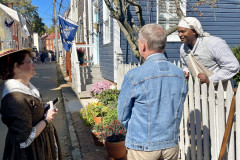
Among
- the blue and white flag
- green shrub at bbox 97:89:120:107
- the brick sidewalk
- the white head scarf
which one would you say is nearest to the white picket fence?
the white head scarf

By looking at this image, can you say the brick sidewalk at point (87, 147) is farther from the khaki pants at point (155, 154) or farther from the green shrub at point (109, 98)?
the khaki pants at point (155, 154)

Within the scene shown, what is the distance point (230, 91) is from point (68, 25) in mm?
9478

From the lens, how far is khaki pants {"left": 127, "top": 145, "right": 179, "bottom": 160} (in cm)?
193

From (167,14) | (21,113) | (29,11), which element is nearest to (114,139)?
(21,113)

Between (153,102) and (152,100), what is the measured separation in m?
0.02

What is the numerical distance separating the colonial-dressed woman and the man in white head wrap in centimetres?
194

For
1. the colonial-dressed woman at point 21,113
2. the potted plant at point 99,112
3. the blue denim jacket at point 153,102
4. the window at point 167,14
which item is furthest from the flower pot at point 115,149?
the window at point 167,14

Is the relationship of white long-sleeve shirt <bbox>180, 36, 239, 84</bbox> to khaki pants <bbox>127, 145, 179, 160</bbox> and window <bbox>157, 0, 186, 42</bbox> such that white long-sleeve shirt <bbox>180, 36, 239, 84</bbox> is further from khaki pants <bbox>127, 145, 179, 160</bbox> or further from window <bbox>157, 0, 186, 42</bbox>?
window <bbox>157, 0, 186, 42</bbox>

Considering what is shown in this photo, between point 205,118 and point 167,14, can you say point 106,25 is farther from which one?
point 205,118

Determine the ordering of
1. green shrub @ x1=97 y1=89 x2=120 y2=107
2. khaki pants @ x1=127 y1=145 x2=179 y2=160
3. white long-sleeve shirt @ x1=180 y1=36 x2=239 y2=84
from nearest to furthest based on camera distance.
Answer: khaki pants @ x1=127 y1=145 x2=179 y2=160 → white long-sleeve shirt @ x1=180 y1=36 x2=239 y2=84 → green shrub @ x1=97 y1=89 x2=120 y2=107

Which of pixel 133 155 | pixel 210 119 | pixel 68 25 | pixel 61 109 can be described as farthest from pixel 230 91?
pixel 68 25

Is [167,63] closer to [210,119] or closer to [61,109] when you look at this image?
[210,119]

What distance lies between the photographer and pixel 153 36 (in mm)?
1833

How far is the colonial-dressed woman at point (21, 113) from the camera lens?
2045mm
